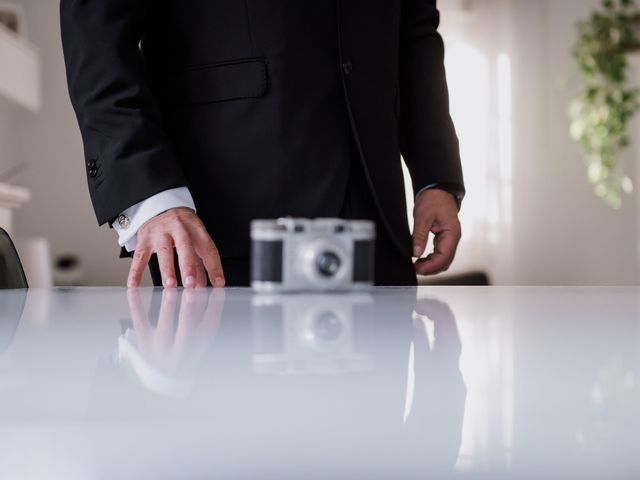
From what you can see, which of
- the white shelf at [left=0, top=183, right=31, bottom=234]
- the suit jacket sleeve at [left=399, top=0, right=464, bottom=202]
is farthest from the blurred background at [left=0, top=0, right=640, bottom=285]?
the suit jacket sleeve at [left=399, top=0, right=464, bottom=202]

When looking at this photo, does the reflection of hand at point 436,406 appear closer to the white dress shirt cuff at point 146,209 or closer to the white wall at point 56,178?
the white dress shirt cuff at point 146,209

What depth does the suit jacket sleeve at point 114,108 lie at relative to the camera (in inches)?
39.9

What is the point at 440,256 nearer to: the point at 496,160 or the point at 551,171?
the point at 551,171

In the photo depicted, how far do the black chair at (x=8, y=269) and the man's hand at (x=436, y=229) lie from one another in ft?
1.85

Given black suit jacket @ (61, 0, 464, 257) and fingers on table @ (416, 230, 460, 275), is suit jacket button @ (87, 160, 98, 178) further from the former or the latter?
fingers on table @ (416, 230, 460, 275)

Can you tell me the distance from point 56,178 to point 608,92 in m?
3.89

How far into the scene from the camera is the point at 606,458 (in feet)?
0.59

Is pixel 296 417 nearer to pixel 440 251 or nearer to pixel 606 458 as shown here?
pixel 606 458

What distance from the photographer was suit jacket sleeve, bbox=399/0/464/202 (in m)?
1.36

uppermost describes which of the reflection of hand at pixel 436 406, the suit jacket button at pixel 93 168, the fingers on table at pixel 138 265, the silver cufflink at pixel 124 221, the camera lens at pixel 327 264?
the suit jacket button at pixel 93 168

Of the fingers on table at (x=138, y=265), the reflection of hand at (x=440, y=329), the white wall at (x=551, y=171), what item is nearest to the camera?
the reflection of hand at (x=440, y=329)

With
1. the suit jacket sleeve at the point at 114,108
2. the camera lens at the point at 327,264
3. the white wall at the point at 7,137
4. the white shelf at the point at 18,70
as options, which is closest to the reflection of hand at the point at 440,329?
the camera lens at the point at 327,264

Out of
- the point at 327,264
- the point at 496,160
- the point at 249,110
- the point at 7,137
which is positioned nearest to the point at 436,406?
the point at 327,264

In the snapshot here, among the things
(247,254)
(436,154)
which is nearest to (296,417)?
(247,254)
